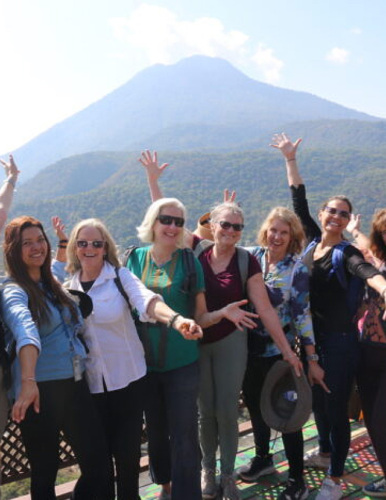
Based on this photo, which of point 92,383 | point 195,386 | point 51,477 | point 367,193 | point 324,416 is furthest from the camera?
point 367,193

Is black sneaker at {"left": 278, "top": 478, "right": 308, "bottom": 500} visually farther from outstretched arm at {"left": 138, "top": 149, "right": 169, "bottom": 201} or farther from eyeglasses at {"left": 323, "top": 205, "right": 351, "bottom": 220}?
outstretched arm at {"left": 138, "top": 149, "right": 169, "bottom": 201}

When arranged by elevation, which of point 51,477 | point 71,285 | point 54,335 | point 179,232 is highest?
point 179,232

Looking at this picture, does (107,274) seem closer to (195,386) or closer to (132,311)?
(132,311)

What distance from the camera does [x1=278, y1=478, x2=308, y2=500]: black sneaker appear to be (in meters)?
2.88

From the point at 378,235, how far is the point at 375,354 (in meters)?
0.70

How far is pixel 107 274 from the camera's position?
100 inches

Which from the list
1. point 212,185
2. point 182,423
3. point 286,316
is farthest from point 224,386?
point 212,185

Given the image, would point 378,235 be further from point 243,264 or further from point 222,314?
point 222,314

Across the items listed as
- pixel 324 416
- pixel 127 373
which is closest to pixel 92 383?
pixel 127 373

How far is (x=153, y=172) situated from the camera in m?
3.58

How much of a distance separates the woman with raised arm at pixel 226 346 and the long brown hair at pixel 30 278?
838 millimetres

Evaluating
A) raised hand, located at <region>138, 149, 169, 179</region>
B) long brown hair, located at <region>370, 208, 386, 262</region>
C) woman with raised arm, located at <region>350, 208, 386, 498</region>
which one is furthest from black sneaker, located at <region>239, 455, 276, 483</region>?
raised hand, located at <region>138, 149, 169, 179</region>

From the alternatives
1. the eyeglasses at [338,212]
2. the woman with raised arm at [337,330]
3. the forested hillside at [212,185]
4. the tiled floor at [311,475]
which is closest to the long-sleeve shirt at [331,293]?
the woman with raised arm at [337,330]

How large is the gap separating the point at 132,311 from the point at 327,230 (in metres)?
1.32
